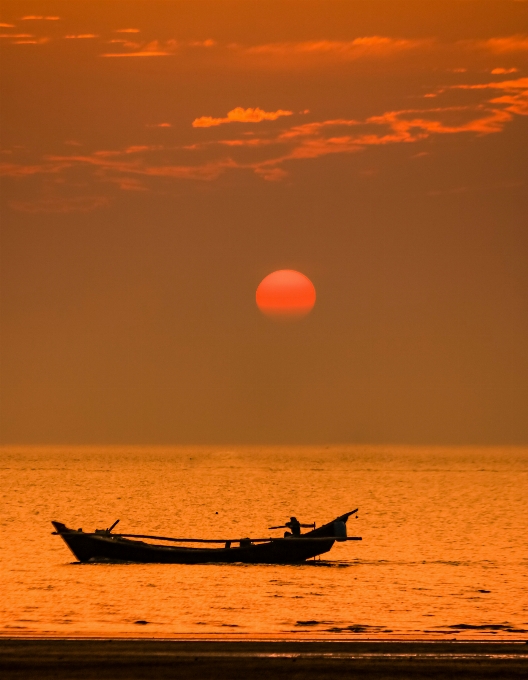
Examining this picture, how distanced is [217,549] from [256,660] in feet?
79.2

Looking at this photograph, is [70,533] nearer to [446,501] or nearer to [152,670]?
[152,670]

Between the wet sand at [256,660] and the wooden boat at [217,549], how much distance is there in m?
21.7

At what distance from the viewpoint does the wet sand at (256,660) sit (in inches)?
727

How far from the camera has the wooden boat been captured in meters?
42.9

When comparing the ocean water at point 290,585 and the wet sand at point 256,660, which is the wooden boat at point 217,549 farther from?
the wet sand at point 256,660

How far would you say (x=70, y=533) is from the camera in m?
45.2

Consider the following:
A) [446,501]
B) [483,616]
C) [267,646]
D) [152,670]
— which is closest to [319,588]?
[483,616]

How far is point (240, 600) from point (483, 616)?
26.0 ft

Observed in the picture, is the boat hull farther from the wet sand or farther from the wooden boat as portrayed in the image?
the wet sand

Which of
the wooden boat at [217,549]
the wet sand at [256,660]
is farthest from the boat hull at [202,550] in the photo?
the wet sand at [256,660]

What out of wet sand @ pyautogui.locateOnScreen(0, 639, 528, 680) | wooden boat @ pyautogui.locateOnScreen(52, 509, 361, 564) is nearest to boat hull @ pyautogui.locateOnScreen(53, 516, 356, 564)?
wooden boat @ pyautogui.locateOnScreen(52, 509, 361, 564)

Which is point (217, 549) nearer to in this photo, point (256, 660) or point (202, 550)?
point (202, 550)

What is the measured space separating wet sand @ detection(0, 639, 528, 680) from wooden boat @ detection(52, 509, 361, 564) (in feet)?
71.3

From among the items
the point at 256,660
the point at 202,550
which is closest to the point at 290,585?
the point at 202,550
